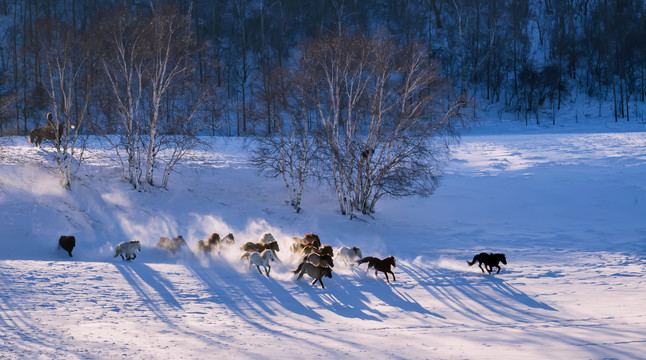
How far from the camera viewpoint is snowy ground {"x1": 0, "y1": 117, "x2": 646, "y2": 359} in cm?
768

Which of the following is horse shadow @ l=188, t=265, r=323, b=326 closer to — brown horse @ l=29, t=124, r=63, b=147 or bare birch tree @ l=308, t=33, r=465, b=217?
bare birch tree @ l=308, t=33, r=465, b=217

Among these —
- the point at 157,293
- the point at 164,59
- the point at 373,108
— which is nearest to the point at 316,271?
the point at 157,293

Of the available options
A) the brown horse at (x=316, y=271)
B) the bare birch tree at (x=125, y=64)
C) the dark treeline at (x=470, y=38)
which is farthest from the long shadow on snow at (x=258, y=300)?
the dark treeline at (x=470, y=38)

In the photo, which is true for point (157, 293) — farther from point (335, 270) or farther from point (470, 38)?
point (470, 38)

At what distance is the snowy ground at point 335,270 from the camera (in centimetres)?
768

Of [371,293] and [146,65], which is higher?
[146,65]

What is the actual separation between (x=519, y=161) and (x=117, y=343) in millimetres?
25334

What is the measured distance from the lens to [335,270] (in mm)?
13328

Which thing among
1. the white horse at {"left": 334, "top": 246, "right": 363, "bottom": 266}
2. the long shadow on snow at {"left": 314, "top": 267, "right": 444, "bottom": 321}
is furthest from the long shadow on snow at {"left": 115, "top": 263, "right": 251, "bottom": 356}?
the white horse at {"left": 334, "top": 246, "right": 363, "bottom": 266}

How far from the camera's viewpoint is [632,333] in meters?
7.95

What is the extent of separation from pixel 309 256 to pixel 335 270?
1.19 meters

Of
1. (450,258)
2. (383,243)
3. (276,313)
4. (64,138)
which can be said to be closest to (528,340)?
(276,313)

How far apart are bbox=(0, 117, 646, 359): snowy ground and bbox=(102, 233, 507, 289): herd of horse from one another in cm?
29

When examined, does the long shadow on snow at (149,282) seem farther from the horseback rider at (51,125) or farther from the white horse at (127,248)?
the horseback rider at (51,125)
